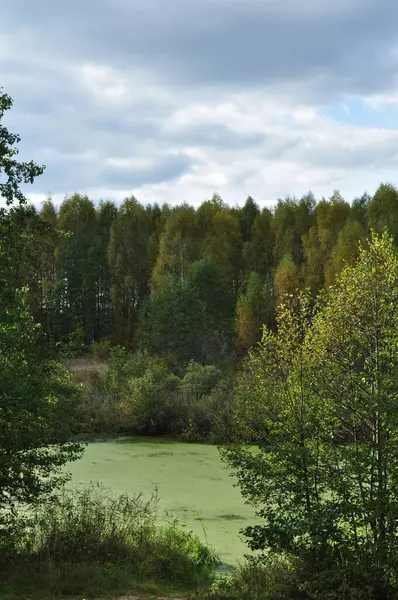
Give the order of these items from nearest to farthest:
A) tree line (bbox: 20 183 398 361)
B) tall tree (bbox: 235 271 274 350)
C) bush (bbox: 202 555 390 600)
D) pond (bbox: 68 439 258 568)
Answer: bush (bbox: 202 555 390 600) → pond (bbox: 68 439 258 568) → tree line (bbox: 20 183 398 361) → tall tree (bbox: 235 271 274 350)

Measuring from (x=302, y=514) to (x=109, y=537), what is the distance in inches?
111

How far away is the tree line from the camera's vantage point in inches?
1303

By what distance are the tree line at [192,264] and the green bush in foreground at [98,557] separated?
21.8m

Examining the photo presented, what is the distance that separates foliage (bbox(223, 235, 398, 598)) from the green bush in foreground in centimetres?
135

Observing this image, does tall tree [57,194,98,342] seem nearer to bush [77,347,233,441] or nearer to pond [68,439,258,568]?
bush [77,347,233,441]

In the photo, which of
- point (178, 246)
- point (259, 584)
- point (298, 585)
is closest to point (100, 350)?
point (178, 246)

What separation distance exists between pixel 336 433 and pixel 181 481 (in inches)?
288

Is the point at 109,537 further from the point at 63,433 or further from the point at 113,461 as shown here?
the point at 113,461

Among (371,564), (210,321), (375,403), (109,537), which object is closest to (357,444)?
(375,403)

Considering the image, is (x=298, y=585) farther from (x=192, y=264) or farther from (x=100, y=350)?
(x=192, y=264)

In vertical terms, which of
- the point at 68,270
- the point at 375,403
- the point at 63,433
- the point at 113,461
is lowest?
the point at 113,461

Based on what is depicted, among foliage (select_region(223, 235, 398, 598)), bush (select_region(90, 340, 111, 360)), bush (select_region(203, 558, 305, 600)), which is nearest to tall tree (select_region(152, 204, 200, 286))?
bush (select_region(90, 340, 111, 360))

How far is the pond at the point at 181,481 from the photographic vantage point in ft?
36.1

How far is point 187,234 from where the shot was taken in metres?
42.6
